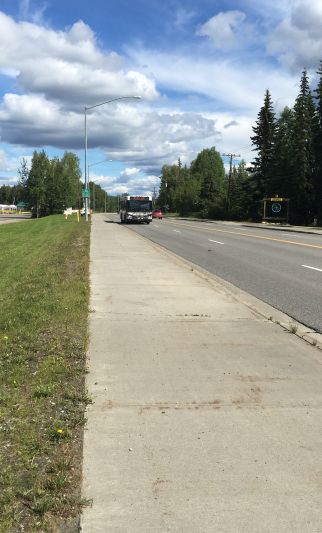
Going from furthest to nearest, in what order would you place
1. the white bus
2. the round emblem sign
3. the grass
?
1. the round emblem sign
2. the white bus
3. the grass

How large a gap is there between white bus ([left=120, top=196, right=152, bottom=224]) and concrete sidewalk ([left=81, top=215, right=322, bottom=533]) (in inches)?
1544

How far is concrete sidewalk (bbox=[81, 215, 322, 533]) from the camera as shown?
307 cm

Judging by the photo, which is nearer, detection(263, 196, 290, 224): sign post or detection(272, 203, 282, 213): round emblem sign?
detection(263, 196, 290, 224): sign post

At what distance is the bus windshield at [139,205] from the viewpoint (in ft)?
154

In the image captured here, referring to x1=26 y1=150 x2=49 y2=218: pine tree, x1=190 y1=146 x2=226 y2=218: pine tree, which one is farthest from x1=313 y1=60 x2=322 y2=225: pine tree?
x1=26 y1=150 x2=49 y2=218: pine tree

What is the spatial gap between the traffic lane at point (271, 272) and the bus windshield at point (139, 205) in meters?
24.3

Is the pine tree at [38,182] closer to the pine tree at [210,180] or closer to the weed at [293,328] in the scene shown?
the pine tree at [210,180]

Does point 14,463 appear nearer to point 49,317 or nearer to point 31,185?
point 49,317

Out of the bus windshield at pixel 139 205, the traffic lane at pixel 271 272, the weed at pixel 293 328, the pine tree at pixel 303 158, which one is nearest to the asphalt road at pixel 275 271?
the traffic lane at pixel 271 272

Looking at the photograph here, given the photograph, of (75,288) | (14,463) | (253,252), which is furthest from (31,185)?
(14,463)

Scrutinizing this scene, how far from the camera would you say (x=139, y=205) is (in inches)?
1859

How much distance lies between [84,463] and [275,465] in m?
1.24

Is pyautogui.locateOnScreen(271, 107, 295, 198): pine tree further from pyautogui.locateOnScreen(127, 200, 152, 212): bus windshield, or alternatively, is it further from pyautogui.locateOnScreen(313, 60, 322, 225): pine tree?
pyautogui.locateOnScreen(127, 200, 152, 212): bus windshield

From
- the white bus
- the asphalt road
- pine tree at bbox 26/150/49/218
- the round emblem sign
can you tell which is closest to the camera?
the asphalt road
